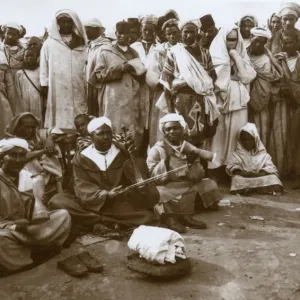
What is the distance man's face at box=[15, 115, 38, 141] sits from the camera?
6430 mm

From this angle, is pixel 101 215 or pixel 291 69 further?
pixel 291 69

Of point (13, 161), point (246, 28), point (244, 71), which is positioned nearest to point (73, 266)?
point (13, 161)

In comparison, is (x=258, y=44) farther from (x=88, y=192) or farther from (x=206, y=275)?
(x=206, y=275)

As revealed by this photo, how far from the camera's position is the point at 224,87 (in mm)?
7953

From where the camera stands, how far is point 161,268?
15.5 feet

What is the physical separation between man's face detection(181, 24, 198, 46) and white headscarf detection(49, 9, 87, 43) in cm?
139

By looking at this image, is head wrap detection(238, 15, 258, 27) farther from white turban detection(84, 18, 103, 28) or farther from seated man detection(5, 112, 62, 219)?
seated man detection(5, 112, 62, 219)

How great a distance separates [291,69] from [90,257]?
478cm

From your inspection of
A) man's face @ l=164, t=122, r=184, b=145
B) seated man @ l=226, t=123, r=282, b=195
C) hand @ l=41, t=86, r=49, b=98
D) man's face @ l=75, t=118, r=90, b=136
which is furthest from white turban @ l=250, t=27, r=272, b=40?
hand @ l=41, t=86, r=49, b=98

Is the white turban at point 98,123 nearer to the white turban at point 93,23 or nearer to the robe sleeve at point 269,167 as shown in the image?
the white turban at point 93,23

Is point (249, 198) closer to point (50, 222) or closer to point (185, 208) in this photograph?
point (185, 208)

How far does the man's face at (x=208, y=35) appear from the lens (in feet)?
27.1

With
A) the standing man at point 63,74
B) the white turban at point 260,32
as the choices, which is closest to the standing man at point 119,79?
the standing man at point 63,74

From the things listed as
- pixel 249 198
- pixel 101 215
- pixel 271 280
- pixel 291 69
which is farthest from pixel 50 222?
pixel 291 69
